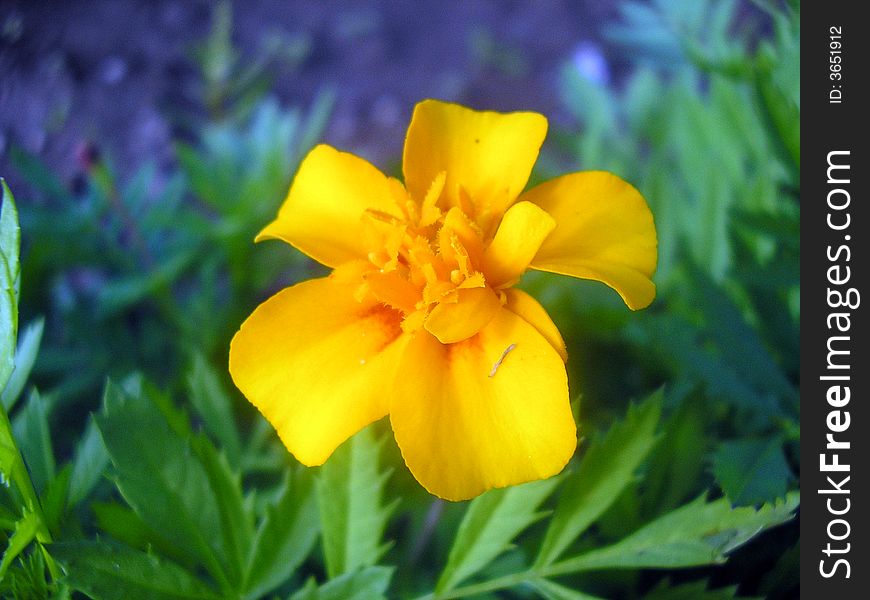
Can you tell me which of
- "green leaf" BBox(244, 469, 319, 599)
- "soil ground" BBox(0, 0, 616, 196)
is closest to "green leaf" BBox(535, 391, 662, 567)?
"green leaf" BBox(244, 469, 319, 599)

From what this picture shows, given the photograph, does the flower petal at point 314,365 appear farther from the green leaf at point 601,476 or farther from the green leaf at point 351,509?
the green leaf at point 601,476

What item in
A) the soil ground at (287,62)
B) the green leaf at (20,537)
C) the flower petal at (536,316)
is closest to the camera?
the green leaf at (20,537)

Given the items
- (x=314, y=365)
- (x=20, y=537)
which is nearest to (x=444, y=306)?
(x=314, y=365)

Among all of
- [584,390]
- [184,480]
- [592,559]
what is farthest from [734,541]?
[584,390]

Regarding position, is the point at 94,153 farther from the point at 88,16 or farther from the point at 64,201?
the point at 88,16

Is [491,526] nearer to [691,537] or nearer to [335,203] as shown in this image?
[691,537]

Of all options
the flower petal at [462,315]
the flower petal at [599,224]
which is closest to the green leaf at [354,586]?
the flower petal at [462,315]
